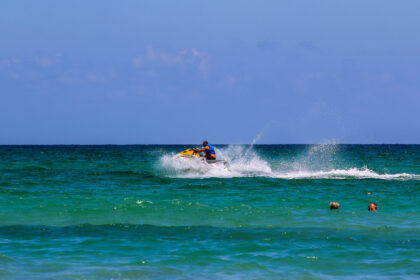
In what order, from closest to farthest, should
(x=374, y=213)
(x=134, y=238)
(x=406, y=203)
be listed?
1. (x=134, y=238)
2. (x=374, y=213)
3. (x=406, y=203)

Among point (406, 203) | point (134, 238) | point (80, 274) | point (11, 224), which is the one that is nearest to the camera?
point (80, 274)

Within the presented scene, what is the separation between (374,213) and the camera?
1711 cm

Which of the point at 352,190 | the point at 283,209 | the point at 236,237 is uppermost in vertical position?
the point at 352,190

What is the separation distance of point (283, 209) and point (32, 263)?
29.4 feet

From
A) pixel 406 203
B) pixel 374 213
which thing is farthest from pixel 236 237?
pixel 406 203

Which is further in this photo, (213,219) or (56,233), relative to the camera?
(213,219)

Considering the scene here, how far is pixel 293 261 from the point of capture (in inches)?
428

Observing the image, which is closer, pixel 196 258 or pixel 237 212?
pixel 196 258

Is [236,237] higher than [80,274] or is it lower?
higher

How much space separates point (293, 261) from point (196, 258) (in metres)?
1.72

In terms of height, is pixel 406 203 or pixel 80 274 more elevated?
pixel 406 203

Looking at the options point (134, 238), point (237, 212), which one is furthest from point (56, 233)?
point (237, 212)

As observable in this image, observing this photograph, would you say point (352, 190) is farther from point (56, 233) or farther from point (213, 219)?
point (56, 233)

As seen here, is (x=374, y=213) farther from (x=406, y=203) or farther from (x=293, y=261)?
(x=293, y=261)
